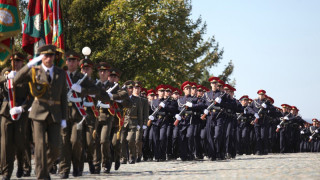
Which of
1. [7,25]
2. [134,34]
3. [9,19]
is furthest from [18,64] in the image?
[134,34]

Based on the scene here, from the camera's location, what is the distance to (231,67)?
66.4 meters

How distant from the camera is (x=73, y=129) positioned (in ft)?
40.7

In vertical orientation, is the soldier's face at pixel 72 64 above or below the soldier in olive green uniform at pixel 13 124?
above

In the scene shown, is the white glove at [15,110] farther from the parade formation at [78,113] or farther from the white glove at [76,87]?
the white glove at [76,87]

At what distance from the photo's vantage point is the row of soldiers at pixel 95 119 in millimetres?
10625

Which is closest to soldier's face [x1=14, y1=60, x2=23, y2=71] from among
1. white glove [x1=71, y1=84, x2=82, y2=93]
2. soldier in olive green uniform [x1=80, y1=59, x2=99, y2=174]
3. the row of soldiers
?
the row of soldiers

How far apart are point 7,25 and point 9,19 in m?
0.17

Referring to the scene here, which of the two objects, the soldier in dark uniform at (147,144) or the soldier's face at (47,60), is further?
the soldier in dark uniform at (147,144)

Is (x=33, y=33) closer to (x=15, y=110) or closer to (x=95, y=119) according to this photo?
(x=95, y=119)

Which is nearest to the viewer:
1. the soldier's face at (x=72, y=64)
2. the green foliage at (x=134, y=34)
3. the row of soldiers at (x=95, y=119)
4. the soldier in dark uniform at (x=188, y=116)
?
the row of soldiers at (x=95, y=119)

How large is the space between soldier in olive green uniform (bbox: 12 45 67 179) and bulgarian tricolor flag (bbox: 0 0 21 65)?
2912 millimetres

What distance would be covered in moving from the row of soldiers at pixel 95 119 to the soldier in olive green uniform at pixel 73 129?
2 centimetres

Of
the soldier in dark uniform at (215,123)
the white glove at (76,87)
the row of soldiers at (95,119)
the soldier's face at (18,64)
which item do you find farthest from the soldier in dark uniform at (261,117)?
the soldier's face at (18,64)

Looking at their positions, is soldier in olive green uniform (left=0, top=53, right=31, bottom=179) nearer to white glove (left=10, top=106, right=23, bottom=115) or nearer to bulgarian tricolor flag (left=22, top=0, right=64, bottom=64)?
white glove (left=10, top=106, right=23, bottom=115)
